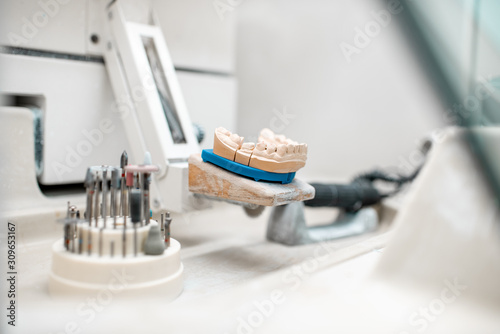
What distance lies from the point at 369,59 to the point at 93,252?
152 cm

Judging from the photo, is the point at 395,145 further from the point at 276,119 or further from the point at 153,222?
the point at 153,222

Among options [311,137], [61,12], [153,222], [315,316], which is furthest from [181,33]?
[315,316]

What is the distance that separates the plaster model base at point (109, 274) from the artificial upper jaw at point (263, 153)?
244 millimetres

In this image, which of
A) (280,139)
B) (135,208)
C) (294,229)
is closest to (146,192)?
(135,208)

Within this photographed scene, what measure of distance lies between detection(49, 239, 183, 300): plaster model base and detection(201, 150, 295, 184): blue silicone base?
0.74 feet

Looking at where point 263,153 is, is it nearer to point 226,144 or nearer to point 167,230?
point 226,144

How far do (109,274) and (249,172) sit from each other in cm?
31

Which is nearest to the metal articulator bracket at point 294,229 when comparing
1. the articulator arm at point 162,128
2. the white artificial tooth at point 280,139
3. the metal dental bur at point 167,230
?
the articulator arm at point 162,128

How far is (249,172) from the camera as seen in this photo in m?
0.83

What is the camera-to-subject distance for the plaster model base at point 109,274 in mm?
628

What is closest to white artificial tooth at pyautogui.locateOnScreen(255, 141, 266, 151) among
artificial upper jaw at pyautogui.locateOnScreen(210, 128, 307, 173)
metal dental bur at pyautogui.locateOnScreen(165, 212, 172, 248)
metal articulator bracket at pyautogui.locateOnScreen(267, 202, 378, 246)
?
artificial upper jaw at pyautogui.locateOnScreen(210, 128, 307, 173)

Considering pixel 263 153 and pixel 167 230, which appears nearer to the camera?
pixel 167 230

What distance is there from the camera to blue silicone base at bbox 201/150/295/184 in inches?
32.5

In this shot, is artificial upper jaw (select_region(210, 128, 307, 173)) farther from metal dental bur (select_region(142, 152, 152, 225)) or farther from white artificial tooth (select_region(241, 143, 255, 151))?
metal dental bur (select_region(142, 152, 152, 225))
